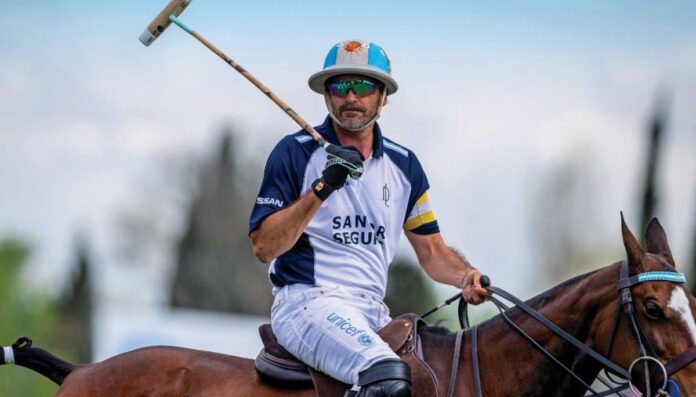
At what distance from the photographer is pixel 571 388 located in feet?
19.1

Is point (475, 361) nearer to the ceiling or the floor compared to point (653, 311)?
nearer to the floor

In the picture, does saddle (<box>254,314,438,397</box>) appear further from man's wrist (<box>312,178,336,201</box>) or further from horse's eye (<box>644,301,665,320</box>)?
horse's eye (<box>644,301,665,320</box>)

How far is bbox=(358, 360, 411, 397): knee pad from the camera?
5512 millimetres

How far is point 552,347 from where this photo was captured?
5859mm

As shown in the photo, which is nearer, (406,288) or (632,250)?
(632,250)

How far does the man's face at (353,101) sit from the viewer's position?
6.32 meters

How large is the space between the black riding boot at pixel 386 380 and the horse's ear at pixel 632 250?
1186 mm

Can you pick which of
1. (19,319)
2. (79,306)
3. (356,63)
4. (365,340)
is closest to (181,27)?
(356,63)

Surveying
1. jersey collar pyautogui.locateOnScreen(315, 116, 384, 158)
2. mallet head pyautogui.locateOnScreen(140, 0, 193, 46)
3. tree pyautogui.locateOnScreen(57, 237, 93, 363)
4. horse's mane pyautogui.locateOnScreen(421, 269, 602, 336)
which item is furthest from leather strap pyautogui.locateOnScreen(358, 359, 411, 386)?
tree pyautogui.locateOnScreen(57, 237, 93, 363)

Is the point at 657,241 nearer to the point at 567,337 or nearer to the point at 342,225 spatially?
the point at 567,337

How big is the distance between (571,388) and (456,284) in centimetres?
110

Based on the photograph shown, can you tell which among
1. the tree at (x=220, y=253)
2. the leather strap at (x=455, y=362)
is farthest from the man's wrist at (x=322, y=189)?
the tree at (x=220, y=253)

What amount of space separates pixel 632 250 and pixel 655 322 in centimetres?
36

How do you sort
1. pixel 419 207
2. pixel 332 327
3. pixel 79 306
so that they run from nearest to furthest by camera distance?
1. pixel 332 327
2. pixel 419 207
3. pixel 79 306
